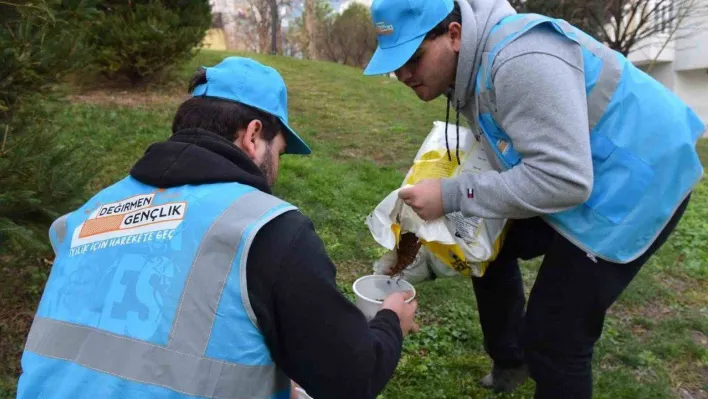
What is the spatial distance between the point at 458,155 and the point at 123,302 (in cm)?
152

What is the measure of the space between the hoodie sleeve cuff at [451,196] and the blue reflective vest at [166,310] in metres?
0.85

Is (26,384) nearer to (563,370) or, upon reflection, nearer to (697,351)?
(563,370)

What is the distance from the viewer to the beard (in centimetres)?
179

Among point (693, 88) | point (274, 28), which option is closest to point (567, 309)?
point (693, 88)

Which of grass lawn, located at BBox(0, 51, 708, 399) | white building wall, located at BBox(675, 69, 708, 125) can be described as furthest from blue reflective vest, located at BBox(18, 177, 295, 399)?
white building wall, located at BBox(675, 69, 708, 125)

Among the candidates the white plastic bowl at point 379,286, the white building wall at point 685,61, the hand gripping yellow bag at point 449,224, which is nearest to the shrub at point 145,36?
the hand gripping yellow bag at point 449,224

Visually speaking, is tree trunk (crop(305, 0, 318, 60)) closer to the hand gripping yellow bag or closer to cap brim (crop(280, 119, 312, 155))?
the hand gripping yellow bag

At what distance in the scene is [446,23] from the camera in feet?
6.80

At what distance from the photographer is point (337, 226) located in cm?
503

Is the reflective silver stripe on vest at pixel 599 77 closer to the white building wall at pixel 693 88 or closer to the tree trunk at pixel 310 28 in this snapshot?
the white building wall at pixel 693 88

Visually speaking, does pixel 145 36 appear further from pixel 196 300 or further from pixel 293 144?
pixel 196 300

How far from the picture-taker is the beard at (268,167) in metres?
1.79

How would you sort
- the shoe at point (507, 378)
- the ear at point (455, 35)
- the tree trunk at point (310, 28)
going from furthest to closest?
1. the tree trunk at point (310, 28)
2. the shoe at point (507, 378)
3. the ear at point (455, 35)

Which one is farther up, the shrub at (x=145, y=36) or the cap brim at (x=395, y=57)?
the cap brim at (x=395, y=57)
